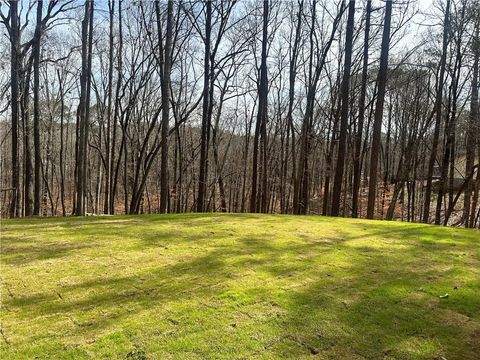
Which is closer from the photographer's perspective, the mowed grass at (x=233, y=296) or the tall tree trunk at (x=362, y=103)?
the mowed grass at (x=233, y=296)

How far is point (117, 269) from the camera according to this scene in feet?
11.4

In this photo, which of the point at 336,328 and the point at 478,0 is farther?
the point at 478,0

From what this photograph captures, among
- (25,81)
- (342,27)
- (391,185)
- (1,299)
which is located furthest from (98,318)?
(391,185)

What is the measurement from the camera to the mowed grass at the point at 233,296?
2.25 metres

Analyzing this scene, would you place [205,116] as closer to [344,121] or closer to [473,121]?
[344,121]

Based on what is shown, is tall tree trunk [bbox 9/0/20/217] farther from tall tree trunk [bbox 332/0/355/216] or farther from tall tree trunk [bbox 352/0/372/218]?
tall tree trunk [bbox 352/0/372/218]

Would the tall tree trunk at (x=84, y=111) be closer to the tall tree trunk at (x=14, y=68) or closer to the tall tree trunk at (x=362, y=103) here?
the tall tree trunk at (x=14, y=68)

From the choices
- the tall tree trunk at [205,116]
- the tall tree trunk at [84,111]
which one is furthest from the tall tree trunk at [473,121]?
the tall tree trunk at [84,111]

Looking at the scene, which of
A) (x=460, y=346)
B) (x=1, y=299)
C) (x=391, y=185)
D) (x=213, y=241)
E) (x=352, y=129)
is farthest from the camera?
(x=391, y=185)

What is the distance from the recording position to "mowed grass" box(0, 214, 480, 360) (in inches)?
88.6

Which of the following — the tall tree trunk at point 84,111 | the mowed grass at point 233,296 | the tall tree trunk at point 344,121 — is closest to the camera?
the mowed grass at point 233,296

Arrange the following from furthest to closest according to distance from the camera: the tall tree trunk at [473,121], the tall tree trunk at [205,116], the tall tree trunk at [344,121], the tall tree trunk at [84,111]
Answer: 1. the tall tree trunk at [473,121]
2. the tall tree trunk at [205,116]
3. the tall tree trunk at [84,111]
4. the tall tree trunk at [344,121]

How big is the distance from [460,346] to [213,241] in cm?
293

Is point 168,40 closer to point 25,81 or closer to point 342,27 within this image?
point 25,81
